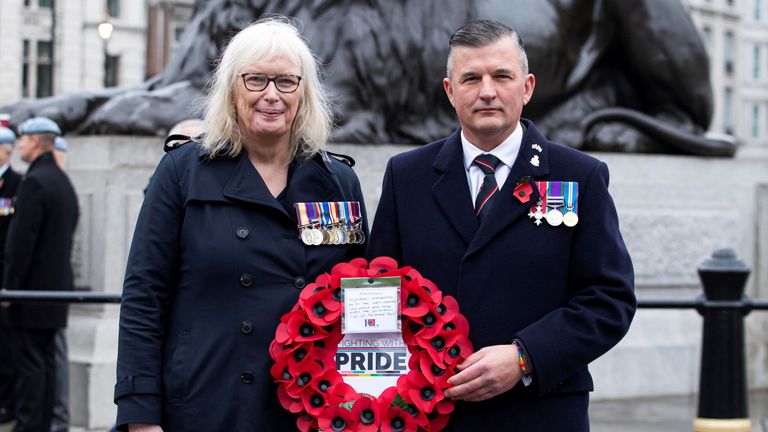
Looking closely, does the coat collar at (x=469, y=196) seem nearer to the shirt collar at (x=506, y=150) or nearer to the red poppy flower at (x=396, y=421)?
the shirt collar at (x=506, y=150)

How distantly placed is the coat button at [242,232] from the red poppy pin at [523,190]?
698 mm

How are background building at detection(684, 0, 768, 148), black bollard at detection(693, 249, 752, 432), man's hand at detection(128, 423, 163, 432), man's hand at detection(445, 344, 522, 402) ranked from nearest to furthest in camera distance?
1. man's hand at detection(445, 344, 522, 402)
2. man's hand at detection(128, 423, 163, 432)
3. black bollard at detection(693, 249, 752, 432)
4. background building at detection(684, 0, 768, 148)

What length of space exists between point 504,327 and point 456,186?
38cm

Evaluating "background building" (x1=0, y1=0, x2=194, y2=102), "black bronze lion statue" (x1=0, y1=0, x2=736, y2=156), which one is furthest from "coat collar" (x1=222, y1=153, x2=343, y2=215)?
"background building" (x1=0, y1=0, x2=194, y2=102)


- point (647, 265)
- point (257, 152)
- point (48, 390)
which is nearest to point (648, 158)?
point (647, 265)

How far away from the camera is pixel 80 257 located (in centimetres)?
727

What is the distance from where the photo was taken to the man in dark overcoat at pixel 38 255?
22.1 ft

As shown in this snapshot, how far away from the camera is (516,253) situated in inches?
123

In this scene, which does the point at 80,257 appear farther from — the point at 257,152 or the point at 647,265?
the point at 257,152

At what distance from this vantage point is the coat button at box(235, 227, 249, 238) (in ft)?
10.8

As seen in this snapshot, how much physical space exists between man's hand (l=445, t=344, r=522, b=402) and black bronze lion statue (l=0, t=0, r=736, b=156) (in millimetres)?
4120

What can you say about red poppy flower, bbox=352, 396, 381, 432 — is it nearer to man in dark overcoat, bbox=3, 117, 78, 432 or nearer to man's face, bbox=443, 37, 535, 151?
man's face, bbox=443, 37, 535, 151

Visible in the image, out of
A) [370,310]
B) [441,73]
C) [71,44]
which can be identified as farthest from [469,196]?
[71,44]

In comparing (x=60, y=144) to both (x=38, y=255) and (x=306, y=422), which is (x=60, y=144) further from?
(x=306, y=422)
